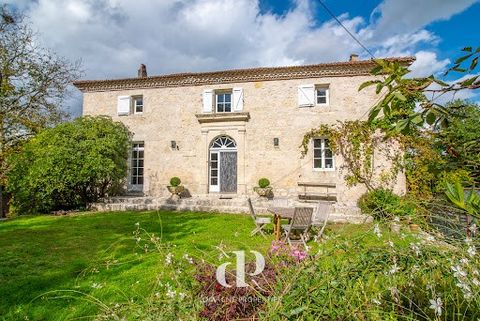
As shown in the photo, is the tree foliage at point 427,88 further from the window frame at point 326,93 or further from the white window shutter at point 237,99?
the white window shutter at point 237,99

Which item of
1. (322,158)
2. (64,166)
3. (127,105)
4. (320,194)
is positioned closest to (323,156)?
(322,158)

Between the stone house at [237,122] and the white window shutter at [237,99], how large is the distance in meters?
0.05

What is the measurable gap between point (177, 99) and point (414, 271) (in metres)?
13.7

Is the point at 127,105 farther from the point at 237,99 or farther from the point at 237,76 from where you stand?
the point at 237,76

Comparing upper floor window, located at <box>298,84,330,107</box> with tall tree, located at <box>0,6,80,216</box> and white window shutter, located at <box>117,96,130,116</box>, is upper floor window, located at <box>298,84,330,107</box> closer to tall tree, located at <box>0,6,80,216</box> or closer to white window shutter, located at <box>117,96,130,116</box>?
white window shutter, located at <box>117,96,130,116</box>

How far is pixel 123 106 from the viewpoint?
14711 millimetres

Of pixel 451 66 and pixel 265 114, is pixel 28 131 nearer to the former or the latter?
pixel 265 114

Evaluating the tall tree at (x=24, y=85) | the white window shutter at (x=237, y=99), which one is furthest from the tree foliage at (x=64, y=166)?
the white window shutter at (x=237, y=99)

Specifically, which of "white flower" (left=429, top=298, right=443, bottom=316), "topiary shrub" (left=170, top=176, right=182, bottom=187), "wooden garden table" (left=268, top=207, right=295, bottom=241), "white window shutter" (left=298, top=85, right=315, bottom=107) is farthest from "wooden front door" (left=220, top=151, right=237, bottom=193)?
"white flower" (left=429, top=298, right=443, bottom=316)

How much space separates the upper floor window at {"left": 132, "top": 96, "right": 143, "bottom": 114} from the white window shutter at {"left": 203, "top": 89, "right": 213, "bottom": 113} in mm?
3486

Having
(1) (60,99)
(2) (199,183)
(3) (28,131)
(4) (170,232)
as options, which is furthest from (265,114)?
(3) (28,131)

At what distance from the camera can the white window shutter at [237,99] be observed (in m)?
13.5

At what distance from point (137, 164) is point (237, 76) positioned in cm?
647

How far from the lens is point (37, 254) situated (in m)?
5.48
